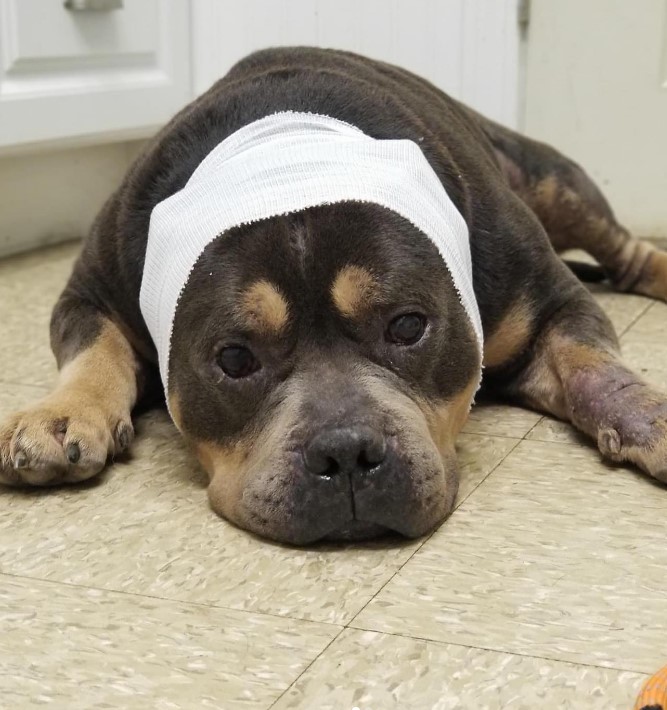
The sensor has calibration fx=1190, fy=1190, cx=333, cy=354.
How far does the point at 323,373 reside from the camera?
1.73m

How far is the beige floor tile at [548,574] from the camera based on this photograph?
139 cm

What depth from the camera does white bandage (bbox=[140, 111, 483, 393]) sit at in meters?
1.79

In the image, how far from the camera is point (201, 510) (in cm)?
181

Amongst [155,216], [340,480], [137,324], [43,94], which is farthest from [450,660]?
[43,94]

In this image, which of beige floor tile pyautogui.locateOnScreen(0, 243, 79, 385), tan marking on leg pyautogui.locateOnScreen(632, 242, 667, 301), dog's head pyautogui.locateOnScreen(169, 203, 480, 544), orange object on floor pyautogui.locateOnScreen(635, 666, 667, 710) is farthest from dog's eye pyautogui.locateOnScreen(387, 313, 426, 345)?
tan marking on leg pyautogui.locateOnScreen(632, 242, 667, 301)

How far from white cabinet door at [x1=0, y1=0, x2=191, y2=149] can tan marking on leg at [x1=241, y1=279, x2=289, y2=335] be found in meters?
1.86

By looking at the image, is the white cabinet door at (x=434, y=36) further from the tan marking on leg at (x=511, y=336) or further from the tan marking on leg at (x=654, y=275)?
the tan marking on leg at (x=511, y=336)

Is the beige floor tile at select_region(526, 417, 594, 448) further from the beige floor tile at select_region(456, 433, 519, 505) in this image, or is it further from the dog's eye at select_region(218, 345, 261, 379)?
the dog's eye at select_region(218, 345, 261, 379)

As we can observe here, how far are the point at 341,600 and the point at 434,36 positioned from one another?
2663 millimetres

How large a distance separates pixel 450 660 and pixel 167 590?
0.40m

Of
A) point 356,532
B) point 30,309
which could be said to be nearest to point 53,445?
point 356,532

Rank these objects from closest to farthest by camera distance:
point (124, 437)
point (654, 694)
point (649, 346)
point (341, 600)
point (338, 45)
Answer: point (654, 694) < point (341, 600) < point (124, 437) < point (649, 346) < point (338, 45)

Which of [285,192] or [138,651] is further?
[285,192]

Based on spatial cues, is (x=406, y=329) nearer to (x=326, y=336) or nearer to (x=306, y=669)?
(x=326, y=336)
